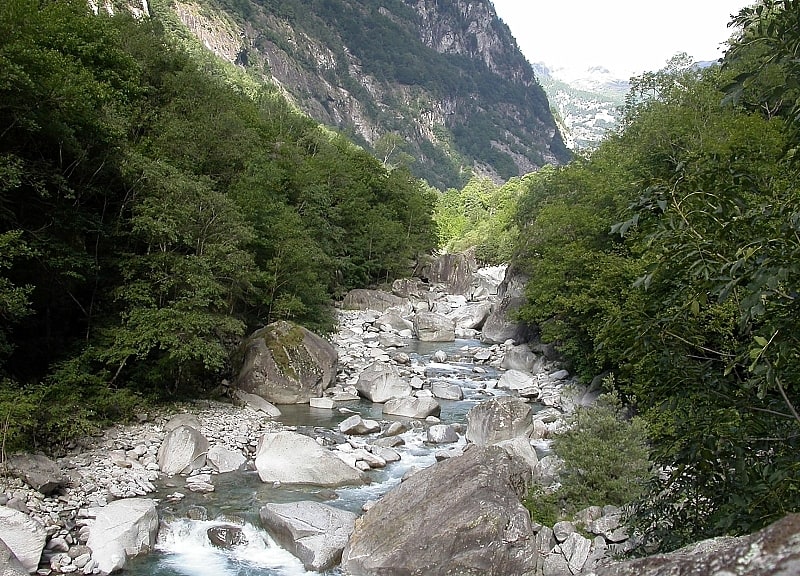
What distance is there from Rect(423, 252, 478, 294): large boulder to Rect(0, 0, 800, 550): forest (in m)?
18.4

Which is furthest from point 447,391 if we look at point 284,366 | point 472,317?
point 472,317

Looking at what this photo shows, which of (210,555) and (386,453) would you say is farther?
(386,453)

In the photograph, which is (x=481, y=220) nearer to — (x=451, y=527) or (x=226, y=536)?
(x=226, y=536)

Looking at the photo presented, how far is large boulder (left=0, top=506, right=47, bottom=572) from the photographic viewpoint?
8.80 metres

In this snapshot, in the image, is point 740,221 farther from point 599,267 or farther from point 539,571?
point 599,267

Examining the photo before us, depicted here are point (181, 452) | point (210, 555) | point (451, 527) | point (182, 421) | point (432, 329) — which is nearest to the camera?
point (451, 527)

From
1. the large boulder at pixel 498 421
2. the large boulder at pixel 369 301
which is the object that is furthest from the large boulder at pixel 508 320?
the large boulder at pixel 498 421

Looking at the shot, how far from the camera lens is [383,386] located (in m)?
20.9

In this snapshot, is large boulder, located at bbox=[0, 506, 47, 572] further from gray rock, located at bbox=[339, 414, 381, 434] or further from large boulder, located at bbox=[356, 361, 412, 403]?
large boulder, located at bbox=[356, 361, 412, 403]

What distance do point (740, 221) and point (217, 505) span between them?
443 inches

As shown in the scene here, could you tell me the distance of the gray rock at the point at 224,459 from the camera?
1387cm

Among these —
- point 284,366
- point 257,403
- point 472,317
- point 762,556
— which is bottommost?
point 472,317

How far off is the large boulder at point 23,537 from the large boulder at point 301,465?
4.93 m

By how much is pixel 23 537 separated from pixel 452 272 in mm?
47059
